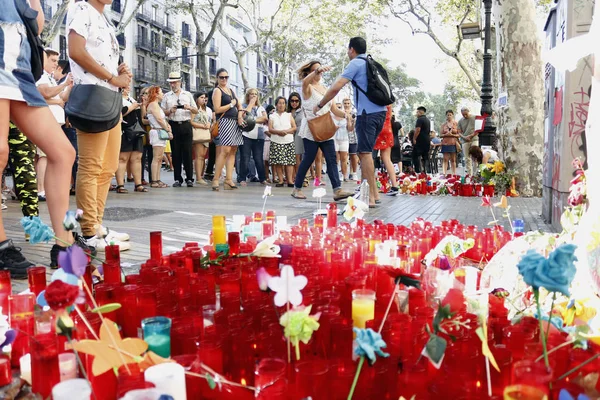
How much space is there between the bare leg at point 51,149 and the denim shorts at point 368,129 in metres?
4.31

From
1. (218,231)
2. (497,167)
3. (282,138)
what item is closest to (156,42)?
(282,138)

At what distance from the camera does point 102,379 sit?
4.70 feet

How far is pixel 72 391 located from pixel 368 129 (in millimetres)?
6270

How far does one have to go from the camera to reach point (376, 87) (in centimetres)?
700

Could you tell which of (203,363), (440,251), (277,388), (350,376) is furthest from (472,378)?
(440,251)

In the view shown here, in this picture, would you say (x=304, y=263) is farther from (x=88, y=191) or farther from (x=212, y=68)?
(x=212, y=68)

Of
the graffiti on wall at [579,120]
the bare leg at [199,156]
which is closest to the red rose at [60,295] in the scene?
the graffiti on wall at [579,120]

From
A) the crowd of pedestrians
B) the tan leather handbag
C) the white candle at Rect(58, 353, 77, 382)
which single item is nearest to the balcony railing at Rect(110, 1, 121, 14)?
A: the crowd of pedestrians

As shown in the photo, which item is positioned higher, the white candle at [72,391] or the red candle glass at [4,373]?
the white candle at [72,391]

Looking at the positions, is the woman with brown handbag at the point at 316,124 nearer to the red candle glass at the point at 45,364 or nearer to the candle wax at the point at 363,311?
the candle wax at the point at 363,311

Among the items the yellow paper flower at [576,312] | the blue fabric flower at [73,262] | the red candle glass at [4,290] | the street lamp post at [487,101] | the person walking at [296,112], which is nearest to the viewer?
the blue fabric flower at [73,262]

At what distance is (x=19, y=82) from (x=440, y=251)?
2.61 metres

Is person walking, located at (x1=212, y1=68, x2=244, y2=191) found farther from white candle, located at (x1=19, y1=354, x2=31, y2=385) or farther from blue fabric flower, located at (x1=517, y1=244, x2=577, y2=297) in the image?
blue fabric flower, located at (x1=517, y1=244, x2=577, y2=297)

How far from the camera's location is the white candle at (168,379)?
122 centimetres
